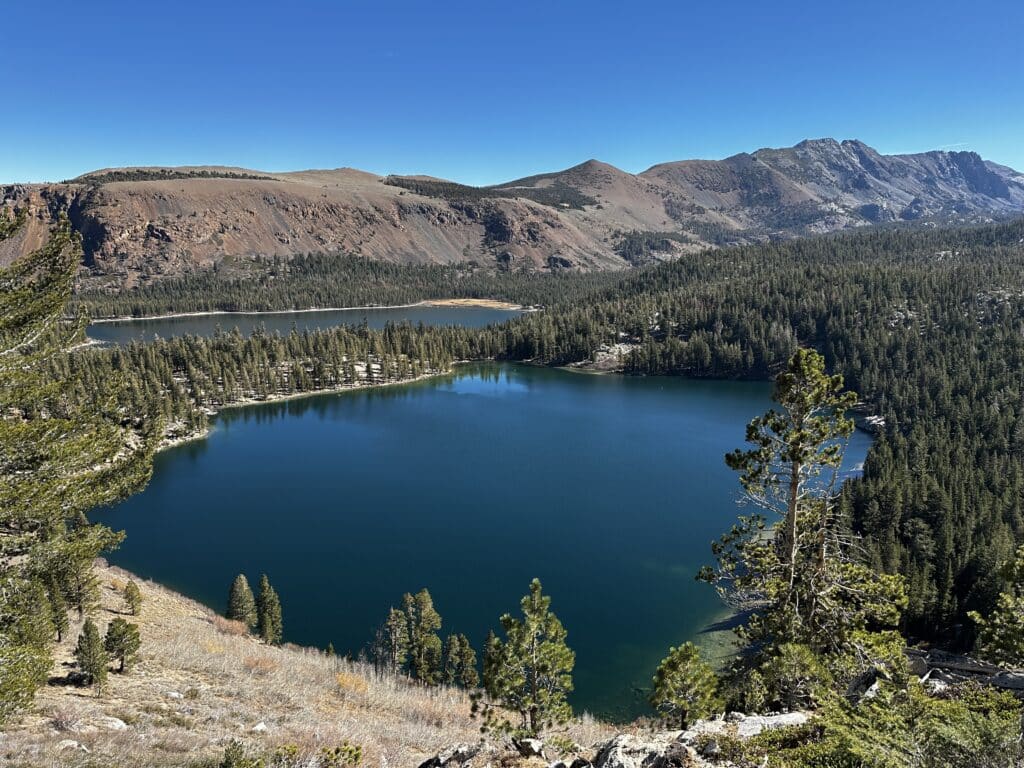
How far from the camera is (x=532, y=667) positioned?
21812 mm

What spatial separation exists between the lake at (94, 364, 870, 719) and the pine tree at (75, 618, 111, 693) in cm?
2391

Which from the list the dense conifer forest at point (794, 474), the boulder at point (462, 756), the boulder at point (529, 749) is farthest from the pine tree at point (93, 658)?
the boulder at point (529, 749)

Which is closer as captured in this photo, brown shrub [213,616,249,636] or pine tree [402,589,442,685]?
brown shrub [213,616,249,636]

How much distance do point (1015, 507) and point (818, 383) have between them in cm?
6359

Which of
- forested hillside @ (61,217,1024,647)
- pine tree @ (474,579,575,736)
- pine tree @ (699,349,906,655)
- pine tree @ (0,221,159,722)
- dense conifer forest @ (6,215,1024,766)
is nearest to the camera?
pine tree @ (0,221,159,722)

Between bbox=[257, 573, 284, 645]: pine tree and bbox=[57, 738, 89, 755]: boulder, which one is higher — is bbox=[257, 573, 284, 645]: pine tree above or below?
below

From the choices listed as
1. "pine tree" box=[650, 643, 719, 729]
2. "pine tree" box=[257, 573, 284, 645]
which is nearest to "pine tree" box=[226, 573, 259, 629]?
"pine tree" box=[257, 573, 284, 645]

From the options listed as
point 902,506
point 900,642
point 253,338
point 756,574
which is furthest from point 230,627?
point 253,338

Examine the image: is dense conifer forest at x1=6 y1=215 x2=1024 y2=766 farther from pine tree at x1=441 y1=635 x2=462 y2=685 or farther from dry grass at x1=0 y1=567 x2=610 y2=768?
dry grass at x1=0 y1=567 x2=610 y2=768

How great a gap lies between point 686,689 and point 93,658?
67.3 ft

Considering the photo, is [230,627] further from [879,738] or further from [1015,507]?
[1015,507]

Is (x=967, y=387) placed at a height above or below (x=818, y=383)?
below

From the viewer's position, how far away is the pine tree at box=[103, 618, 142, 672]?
2319cm

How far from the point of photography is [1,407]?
1284 centimetres
